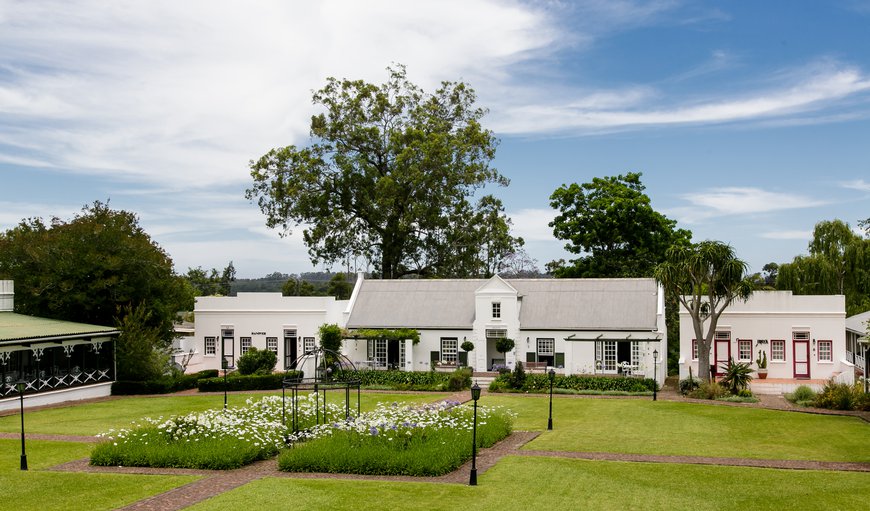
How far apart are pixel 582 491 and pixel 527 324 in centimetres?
2455

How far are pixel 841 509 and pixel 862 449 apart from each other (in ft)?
26.2

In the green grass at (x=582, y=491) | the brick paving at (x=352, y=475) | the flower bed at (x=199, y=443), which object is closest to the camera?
the green grass at (x=582, y=491)

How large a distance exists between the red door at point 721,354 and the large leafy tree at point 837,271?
1573cm

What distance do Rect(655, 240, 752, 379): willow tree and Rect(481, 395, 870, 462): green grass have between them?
5023 millimetres

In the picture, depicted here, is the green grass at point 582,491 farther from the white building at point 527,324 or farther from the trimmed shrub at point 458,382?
the white building at point 527,324

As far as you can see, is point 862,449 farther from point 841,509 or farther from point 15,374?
point 15,374

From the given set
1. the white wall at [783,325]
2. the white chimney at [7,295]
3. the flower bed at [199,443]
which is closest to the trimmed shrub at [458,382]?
the white wall at [783,325]

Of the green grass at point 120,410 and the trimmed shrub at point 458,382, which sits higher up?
the trimmed shrub at point 458,382

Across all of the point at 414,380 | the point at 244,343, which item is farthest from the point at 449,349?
the point at 244,343

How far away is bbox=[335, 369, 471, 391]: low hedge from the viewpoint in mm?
37875

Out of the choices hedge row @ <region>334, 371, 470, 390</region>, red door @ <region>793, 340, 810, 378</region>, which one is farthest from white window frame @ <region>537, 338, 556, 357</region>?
red door @ <region>793, 340, 810, 378</region>

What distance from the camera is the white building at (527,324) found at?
40438 mm

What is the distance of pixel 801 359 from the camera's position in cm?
3994

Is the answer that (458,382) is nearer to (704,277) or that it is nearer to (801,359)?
(704,277)
